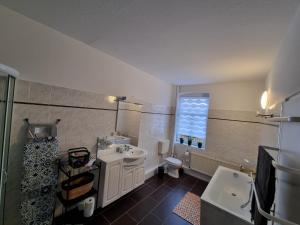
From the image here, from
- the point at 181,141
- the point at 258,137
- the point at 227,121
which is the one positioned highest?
the point at 227,121

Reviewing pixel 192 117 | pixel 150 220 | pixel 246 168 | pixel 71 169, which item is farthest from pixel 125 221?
pixel 192 117

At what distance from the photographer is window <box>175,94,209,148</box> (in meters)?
3.46

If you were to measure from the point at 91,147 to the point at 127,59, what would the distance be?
5.13 ft

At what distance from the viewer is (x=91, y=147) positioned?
2.04 meters

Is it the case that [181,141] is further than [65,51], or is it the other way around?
[181,141]

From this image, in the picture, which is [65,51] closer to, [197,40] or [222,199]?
[197,40]

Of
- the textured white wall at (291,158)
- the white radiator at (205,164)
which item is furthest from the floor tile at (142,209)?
the textured white wall at (291,158)

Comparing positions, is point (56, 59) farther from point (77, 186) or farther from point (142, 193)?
point (142, 193)

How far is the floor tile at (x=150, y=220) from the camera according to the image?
1.91 m

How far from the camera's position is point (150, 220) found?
196cm

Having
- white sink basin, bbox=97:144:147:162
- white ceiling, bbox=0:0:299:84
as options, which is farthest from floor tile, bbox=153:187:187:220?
white ceiling, bbox=0:0:299:84

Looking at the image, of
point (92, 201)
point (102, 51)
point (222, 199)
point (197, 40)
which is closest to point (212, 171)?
point (222, 199)

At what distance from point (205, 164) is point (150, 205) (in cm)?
163

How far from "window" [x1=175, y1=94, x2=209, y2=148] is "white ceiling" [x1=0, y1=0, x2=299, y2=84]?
59.9 inches
